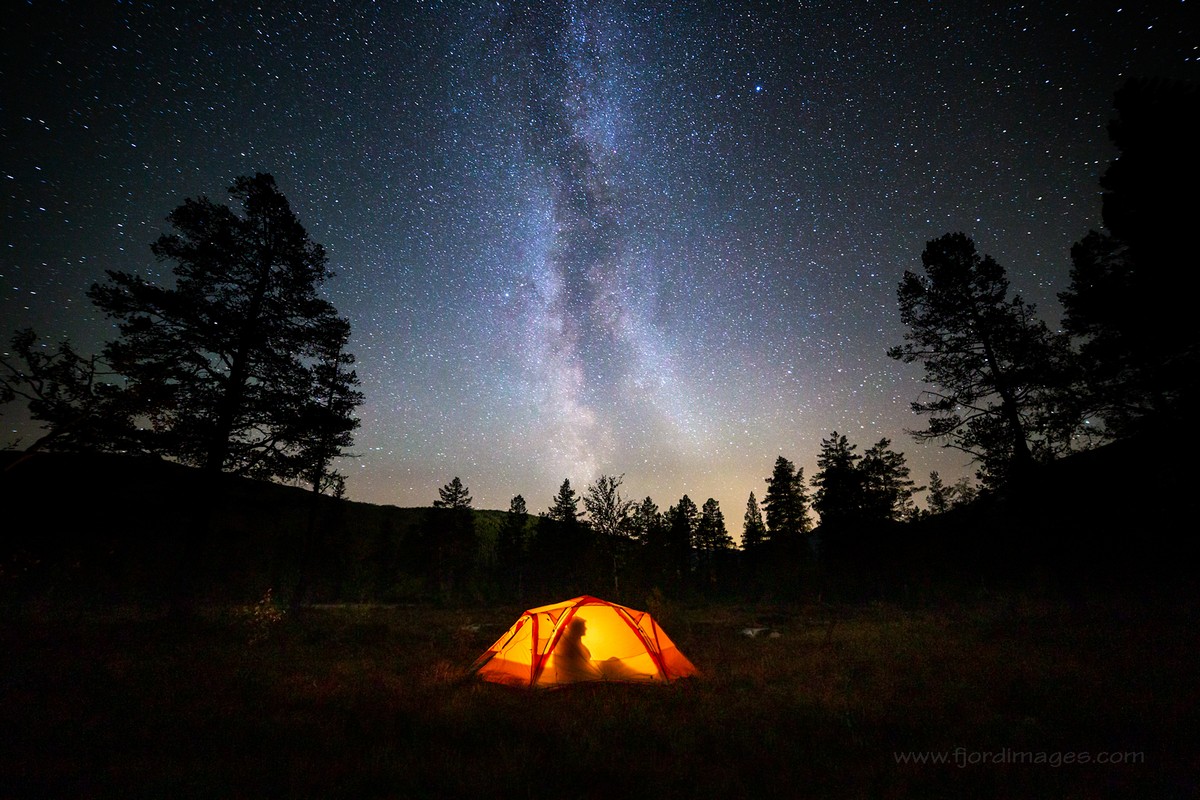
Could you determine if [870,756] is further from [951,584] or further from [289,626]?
[951,584]

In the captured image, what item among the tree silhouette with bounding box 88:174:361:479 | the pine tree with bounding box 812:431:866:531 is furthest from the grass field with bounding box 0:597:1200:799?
Answer: the pine tree with bounding box 812:431:866:531

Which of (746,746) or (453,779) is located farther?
(746,746)

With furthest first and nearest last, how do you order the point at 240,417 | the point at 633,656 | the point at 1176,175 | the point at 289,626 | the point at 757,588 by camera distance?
1. the point at 757,588
2. the point at 289,626
3. the point at 240,417
4. the point at 1176,175
5. the point at 633,656

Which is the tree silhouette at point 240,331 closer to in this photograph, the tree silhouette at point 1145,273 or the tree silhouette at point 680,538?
the tree silhouette at point 1145,273

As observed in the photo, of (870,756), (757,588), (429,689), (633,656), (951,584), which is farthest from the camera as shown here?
(757,588)

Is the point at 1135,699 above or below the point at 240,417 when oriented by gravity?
below

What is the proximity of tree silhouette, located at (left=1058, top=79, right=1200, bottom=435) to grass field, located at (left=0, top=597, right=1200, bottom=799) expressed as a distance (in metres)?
6.10

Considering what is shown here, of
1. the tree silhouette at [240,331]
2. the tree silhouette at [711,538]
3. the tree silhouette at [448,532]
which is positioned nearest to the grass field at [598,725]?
the tree silhouette at [240,331]

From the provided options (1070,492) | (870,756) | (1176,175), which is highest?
(1176,175)

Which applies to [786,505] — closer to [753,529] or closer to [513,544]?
[753,529]

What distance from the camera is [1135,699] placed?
6.64 metres

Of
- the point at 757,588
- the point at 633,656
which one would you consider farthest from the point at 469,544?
the point at 633,656

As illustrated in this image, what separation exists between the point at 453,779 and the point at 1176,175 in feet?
64.0

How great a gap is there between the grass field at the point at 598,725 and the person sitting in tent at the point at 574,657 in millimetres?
651
